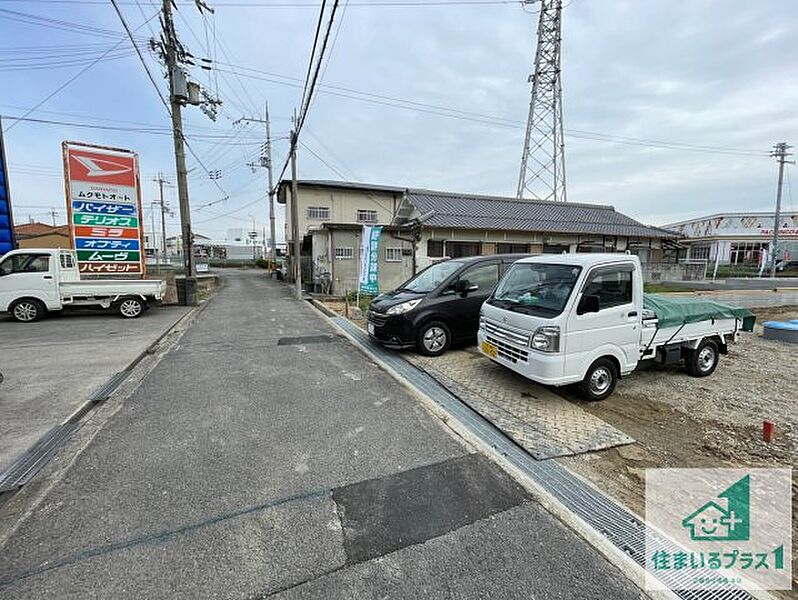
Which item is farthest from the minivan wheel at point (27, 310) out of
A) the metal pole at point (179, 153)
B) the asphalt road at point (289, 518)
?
the asphalt road at point (289, 518)

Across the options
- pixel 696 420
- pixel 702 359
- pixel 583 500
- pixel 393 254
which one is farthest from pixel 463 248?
pixel 583 500

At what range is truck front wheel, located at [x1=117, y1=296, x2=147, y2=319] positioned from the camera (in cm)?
1012

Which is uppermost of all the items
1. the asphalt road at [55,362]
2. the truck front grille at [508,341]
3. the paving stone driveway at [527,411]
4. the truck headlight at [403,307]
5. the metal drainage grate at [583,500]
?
the truck headlight at [403,307]

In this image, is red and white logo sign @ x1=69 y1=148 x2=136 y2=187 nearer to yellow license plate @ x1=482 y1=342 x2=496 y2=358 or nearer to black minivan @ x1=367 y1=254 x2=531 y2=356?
black minivan @ x1=367 y1=254 x2=531 y2=356

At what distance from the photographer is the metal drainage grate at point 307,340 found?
7.21 metres

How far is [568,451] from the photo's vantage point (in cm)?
320

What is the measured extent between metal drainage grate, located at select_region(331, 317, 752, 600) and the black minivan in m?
1.85

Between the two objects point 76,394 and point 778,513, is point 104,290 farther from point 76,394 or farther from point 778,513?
point 778,513

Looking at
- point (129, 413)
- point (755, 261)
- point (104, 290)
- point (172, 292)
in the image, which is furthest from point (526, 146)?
point (755, 261)

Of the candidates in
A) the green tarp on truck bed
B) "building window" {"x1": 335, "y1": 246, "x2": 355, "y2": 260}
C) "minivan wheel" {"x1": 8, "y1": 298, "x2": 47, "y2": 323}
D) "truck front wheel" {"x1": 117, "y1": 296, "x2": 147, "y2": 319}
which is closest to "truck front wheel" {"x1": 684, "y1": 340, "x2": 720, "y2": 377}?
the green tarp on truck bed

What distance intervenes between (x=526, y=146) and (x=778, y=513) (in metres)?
23.6

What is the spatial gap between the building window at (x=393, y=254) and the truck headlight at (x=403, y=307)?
34.5 ft

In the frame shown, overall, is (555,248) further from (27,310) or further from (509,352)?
(27,310)

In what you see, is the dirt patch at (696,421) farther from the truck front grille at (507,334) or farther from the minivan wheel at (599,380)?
the truck front grille at (507,334)
